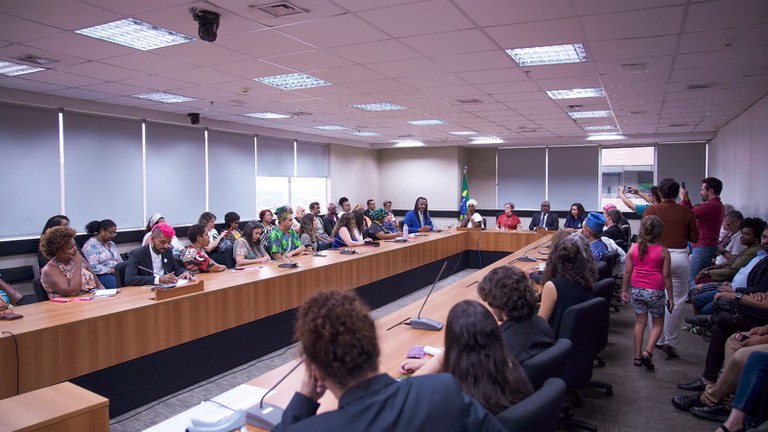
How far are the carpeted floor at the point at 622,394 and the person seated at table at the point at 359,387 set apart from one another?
2.11m

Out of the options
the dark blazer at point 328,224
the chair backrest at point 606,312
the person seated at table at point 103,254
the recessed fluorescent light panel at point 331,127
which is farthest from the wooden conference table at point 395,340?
the recessed fluorescent light panel at point 331,127

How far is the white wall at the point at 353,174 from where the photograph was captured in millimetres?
11438

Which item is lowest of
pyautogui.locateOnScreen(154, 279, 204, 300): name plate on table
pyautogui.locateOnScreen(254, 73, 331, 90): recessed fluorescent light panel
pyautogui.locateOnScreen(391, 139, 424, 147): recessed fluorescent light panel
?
pyautogui.locateOnScreen(154, 279, 204, 300): name plate on table

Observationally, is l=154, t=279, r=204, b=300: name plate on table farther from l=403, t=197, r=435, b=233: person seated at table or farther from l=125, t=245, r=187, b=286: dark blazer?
l=403, t=197, r=435, b=233: person seated at table

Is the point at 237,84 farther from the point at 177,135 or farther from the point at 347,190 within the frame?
the point at 347,190

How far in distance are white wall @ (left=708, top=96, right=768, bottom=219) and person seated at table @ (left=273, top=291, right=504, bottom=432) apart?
5.92 meters

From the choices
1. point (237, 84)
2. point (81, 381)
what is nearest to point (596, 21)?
point (237, 84)

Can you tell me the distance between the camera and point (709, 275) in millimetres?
4836

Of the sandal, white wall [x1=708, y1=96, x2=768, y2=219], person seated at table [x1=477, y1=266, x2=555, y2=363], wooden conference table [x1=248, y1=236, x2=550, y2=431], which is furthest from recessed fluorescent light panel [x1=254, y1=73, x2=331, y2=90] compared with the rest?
white wall [x1=708, y1=96, x2=768, y2=219]

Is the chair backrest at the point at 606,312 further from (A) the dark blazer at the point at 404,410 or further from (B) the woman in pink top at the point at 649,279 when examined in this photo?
(A) the dark blazer at the point at 404,410

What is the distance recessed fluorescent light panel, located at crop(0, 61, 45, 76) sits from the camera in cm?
444

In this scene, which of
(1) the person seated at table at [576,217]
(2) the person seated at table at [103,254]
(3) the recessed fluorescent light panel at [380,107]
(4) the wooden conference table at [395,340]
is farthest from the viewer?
(1) the person seated at table at [576,217]

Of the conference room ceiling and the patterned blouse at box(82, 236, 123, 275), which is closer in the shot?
the conference room ceiling

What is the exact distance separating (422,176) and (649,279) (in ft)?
30.3
